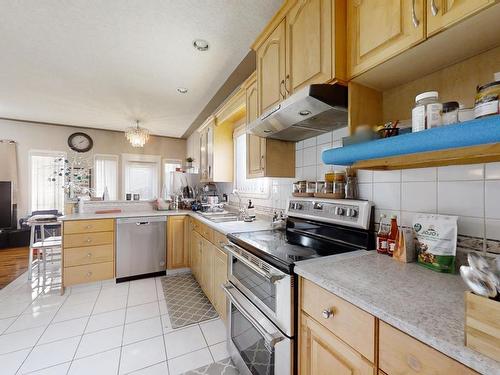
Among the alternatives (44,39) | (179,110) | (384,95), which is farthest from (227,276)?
(179,110)

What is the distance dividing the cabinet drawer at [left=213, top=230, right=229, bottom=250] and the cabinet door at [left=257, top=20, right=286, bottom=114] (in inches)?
39.6

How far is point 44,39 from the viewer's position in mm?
1964

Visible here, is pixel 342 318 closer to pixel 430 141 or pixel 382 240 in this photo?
pixel 382 240

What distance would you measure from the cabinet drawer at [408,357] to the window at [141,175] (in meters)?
5.34

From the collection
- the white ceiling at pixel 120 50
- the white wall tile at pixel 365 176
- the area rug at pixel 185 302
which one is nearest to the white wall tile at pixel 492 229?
the white wall tile at pixel 365 176

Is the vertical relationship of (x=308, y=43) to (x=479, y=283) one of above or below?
above

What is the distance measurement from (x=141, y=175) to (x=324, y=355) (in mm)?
5572

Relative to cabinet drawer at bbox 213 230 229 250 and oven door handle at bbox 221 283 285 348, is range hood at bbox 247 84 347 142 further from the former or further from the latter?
oven door handle at bbox 221 283 285 348

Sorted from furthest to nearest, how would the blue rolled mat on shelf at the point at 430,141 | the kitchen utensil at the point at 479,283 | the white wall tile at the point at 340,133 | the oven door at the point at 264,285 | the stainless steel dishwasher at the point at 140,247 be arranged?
the stainless steel dishwasher at the point at 140,247, the white wall tile at the point at 340,133, the oven door at the point at 264,285, the blue rolled mat on shelf at the point at 430,141, the kitchen utensil at the point at 479,283

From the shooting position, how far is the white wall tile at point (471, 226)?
88 cm

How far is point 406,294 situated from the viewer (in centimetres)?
70

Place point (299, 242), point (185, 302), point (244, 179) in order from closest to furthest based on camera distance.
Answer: point (299, 242), point (185, 302), point (244, 179)

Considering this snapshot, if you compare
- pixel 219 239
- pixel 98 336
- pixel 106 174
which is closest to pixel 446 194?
pixel 219 239

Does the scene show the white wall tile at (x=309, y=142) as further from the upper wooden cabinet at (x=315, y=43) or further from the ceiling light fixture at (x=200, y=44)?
the ceiling light fixture at (x=200, y=44)
